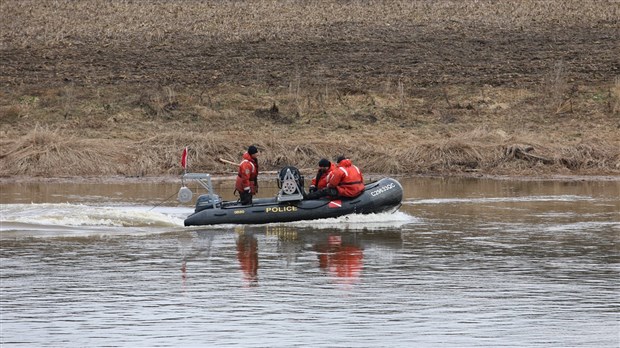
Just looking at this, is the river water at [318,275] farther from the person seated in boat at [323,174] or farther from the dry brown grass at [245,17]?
the dry brown grass at [245,17]

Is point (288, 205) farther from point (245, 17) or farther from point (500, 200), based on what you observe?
point (245, 17)

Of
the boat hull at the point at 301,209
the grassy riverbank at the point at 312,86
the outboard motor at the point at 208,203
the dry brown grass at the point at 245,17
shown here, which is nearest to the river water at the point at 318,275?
the boat hull at the point at 301,209

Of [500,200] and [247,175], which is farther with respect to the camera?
[500,200]

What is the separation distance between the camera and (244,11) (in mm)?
50281

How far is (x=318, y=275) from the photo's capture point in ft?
62.9

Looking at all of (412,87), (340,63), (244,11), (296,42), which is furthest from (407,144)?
(244,11)

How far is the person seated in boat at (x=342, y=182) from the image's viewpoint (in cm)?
Result: 2448

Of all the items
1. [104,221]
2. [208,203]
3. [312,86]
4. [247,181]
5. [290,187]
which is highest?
[312,86]

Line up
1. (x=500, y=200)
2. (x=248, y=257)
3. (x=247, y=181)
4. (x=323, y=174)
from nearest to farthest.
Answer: (x=248, y=257) < (x=247, y=181) < (x=323, y=174) < (x=500, y=200)


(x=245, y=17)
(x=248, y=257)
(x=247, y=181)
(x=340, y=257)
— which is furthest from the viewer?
(x=245, y=17)

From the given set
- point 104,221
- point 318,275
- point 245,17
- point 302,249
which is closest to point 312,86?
point 245,17

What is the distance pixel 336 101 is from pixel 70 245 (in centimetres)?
1709

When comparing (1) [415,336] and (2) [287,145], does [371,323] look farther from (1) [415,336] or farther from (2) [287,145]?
(2) [287,145]

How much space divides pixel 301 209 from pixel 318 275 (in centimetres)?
533
